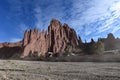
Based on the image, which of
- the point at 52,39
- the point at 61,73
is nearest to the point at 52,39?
the point at 52,39

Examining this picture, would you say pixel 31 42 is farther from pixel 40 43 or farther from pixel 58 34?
pixel 58 34

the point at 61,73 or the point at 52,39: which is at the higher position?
the point at 52,39

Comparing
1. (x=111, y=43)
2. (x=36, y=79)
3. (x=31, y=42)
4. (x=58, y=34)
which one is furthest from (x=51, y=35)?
(x=36, y=79)

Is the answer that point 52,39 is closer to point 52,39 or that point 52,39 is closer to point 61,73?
point 52,39

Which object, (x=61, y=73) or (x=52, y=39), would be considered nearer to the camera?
(x=61, y=73)

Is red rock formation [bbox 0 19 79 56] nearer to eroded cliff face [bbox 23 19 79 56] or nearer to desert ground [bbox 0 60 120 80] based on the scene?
eroded cliff face [bbox 23 19 79 56]

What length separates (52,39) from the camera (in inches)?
5906

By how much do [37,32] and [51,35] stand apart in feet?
43.7

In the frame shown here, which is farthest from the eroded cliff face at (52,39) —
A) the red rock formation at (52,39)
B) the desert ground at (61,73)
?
the desert ground at (61,73)

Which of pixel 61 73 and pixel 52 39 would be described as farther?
pixel 52 39

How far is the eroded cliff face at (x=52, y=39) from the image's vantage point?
14506 centimetres

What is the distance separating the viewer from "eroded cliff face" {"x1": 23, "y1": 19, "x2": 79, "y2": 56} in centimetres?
14506

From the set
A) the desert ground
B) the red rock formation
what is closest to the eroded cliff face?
the red rock formation

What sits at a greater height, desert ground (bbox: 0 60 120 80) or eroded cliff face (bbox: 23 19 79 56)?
eroded cliff face (bbox: 23 19 79 56)
